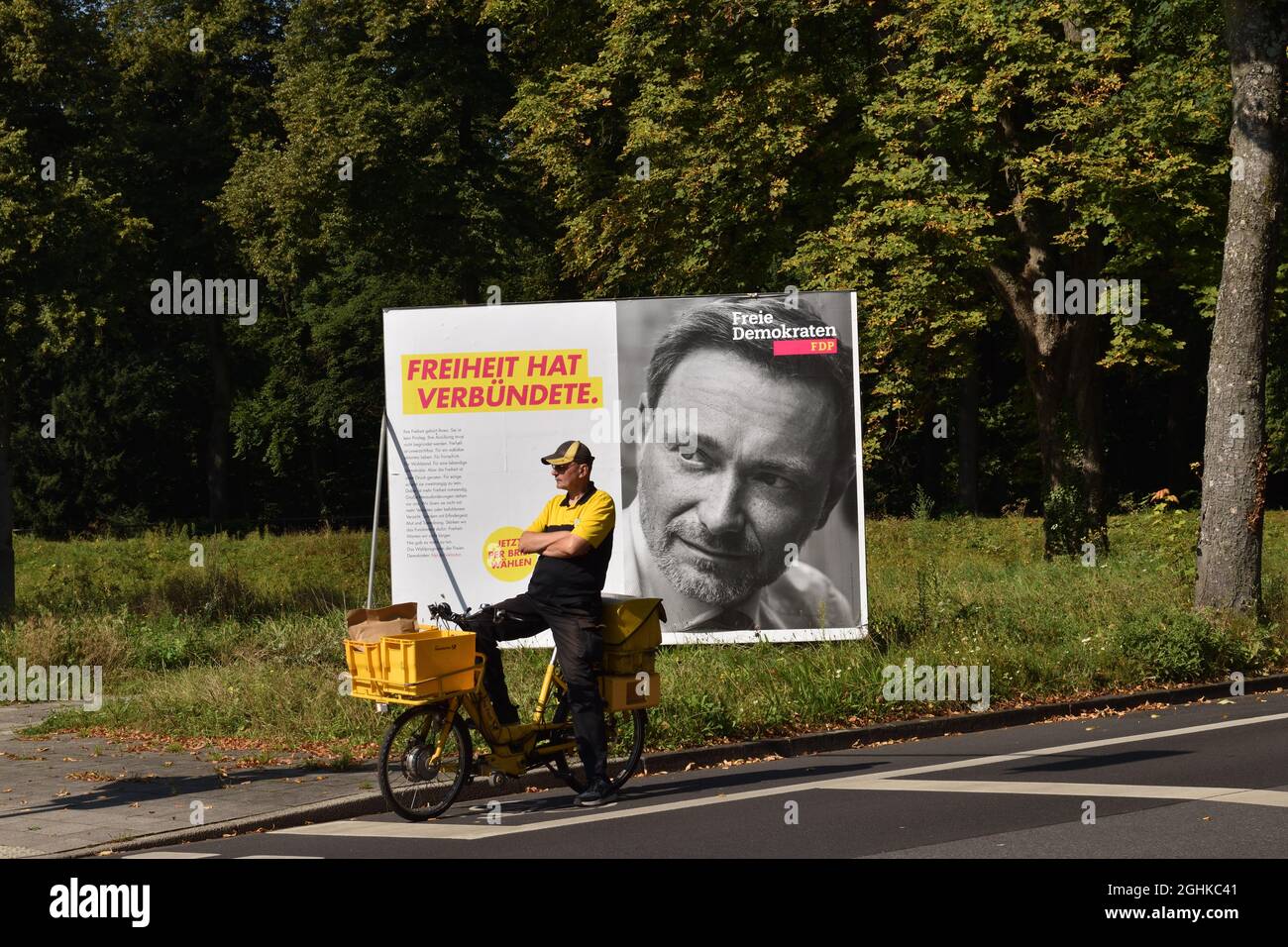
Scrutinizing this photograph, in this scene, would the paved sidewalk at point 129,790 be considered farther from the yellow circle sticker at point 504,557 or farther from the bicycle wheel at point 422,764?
the yellow circle sticker at point 504,557

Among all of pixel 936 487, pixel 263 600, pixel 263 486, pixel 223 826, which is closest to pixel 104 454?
pixel 263 486

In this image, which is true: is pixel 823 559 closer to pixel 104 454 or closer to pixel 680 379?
pixel 680 379

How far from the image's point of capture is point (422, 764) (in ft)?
29.9

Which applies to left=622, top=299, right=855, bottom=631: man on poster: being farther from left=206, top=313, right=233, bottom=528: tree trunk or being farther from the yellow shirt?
left=206, top=313, right=233, bottom=528: tree trunk

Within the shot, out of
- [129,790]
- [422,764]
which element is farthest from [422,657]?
[129,790]

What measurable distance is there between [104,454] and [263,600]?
28.8 m

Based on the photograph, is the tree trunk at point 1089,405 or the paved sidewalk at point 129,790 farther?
the tree trunk at point 1089,405

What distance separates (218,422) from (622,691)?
39136mm

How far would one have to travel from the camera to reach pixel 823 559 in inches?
550

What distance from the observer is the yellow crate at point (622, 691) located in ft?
31.7

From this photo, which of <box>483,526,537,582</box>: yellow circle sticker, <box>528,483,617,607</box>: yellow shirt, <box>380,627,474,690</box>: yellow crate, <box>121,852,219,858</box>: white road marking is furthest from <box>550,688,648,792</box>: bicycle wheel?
<box>483,526,537,582</box>: yellow circle sticker

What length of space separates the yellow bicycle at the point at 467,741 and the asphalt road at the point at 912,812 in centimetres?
18

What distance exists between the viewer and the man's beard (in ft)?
46.1

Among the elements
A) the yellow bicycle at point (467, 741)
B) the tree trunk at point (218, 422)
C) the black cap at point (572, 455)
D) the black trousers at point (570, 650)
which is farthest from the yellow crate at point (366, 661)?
the tree trunk at point (218, 422)
